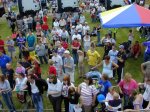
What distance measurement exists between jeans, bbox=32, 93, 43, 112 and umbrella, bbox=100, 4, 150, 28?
198 inches

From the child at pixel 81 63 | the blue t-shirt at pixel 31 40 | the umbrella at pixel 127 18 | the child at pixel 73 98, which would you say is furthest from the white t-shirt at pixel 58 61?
the blue t-shirt at pixel 31 40

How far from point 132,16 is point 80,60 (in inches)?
116

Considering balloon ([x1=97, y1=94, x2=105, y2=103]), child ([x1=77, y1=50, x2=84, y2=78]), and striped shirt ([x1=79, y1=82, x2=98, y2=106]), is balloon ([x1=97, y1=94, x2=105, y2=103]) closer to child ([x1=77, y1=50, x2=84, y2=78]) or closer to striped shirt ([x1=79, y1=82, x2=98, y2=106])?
striped shirt ([x1=79, y1=82, x2=98, y2=106])

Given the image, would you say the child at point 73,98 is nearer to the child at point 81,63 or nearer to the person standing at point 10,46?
the child at point 81,63

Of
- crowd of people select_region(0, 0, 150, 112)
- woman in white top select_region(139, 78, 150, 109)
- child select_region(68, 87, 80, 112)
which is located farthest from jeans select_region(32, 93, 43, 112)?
woman in white top select_region(139, 78, 150, 109)

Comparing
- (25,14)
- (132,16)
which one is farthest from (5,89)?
(25,14)

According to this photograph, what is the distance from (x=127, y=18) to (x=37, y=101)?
18.9 ft

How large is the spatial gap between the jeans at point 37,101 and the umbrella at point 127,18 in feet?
16.5

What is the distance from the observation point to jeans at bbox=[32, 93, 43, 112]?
9.14 metres

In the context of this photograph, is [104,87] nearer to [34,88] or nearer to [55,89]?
[55,89]

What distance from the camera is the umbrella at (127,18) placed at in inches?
505

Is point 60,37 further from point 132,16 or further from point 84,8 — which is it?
point 84,8

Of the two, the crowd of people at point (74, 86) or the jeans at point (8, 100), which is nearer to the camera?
the crowd of people at point (74, 86)

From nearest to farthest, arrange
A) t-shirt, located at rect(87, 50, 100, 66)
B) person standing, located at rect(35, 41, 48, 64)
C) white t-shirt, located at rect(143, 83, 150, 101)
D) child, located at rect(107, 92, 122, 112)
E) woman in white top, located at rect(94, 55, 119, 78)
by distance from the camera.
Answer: child, located at rect(107, 92, 122, 112), white t-shirt, located at rect(143, 83, 150, 101), woman in white top, located at rect(94, 55, 119, 78), t-shirt, located at rect(87, 50, 100, 66), person standing, located at rect(35, 41, 48, 64)
